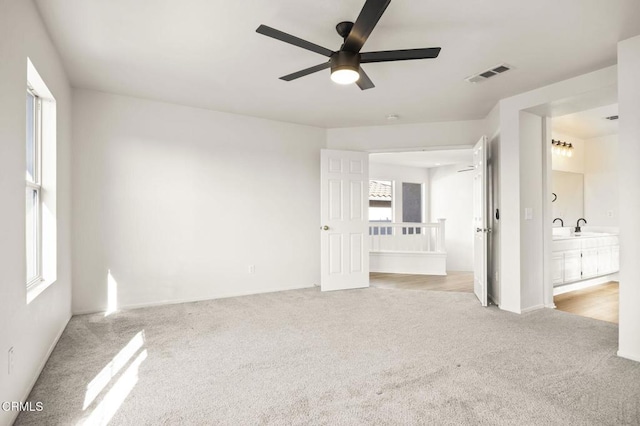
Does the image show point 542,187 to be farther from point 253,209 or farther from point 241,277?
point 241,277

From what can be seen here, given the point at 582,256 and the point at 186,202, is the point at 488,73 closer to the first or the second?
the point at 582,256

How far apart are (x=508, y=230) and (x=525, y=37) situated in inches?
85.1

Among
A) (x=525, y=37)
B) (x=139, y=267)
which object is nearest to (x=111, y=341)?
(x=139, y=267)

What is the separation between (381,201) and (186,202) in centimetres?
593

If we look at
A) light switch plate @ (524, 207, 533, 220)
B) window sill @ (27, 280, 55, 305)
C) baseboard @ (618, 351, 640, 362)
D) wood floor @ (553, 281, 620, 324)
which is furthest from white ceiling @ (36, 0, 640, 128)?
wood floor @ (553, 281, 620, 324)

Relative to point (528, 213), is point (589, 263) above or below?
below

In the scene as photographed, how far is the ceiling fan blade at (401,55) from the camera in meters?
2.29

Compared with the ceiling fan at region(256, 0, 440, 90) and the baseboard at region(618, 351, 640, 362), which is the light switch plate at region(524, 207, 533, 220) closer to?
the baseboard at region(618, 351, 640, 362)

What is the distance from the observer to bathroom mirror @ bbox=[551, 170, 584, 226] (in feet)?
20.6

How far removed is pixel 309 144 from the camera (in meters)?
5.42

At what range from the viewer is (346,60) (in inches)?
95.8

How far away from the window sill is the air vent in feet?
13.5

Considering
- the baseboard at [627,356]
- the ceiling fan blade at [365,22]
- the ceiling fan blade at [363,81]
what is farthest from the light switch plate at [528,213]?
the ceiling fan blade at [365,22]

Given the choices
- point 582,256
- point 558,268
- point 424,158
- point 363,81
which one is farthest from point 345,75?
point 424,158
